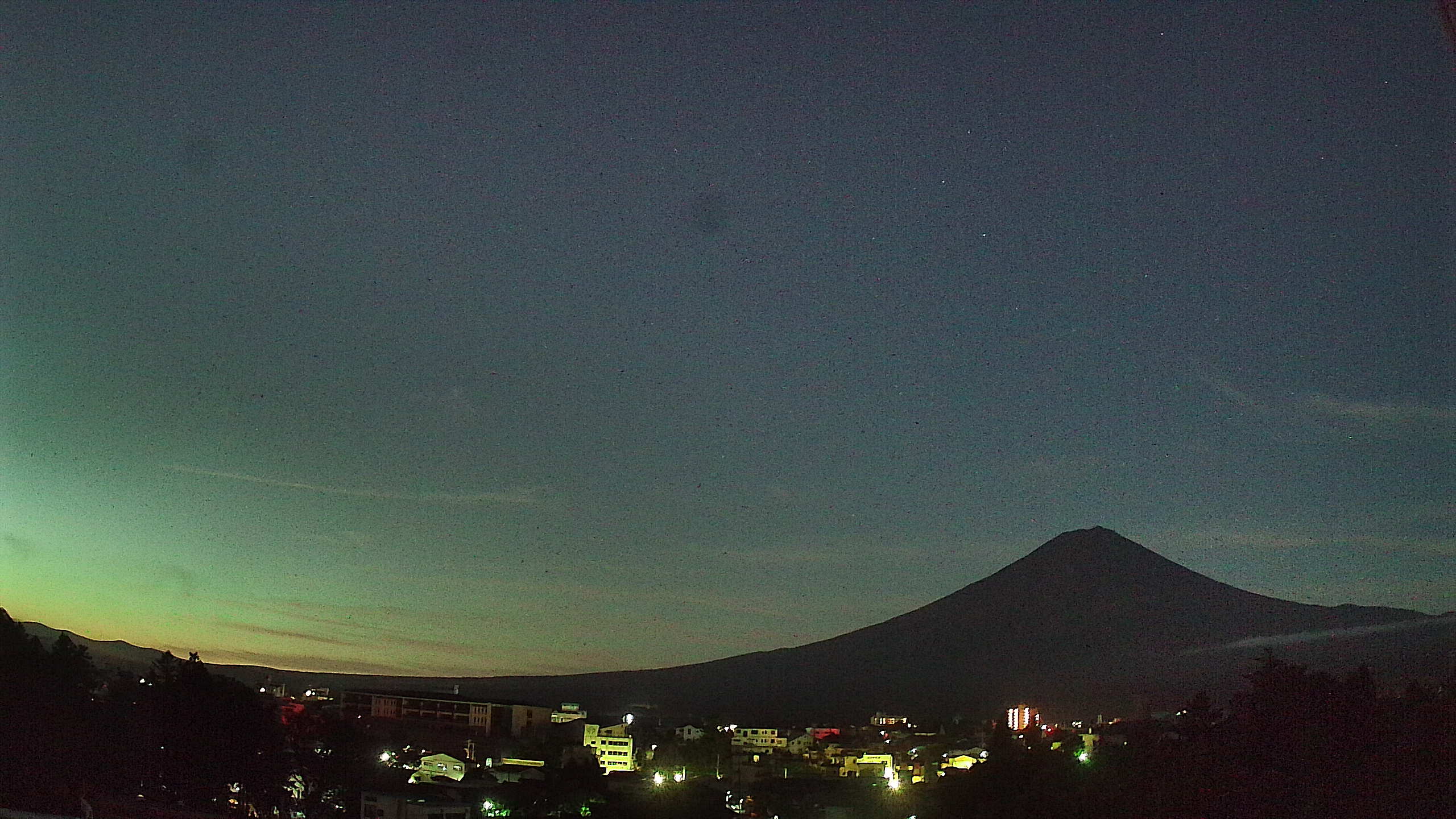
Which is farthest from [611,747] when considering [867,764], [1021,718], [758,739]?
[1021,718]

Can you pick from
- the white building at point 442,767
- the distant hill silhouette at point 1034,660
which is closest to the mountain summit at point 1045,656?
the distant hill silhouette at point 1034,660

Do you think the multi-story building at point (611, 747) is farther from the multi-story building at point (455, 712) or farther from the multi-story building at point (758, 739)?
the multi-story building at point (455, 712)

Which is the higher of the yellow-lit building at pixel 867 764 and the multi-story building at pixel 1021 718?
the multi-story building at pixel 1021 718

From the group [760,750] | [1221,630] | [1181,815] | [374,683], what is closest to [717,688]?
[374,683]

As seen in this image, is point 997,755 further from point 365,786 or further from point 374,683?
point 374,683

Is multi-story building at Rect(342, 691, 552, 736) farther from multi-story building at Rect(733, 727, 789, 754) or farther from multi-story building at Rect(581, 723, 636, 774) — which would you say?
multi-story building at Rect(733, 727, 789, 754)

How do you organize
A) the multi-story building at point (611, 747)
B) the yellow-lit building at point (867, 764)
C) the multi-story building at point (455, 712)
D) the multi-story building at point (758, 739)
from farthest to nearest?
1. the multi-story building at point (455, 712)
2. the multi-story building at point (758, 739)
3. the multi-story building at point (611, 747)
4. the yellow-lit building at point (867, 764)

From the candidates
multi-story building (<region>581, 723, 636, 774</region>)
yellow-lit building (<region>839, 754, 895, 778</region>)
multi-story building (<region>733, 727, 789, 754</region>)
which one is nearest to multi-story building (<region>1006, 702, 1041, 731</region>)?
yellow-lit building (<region>839, 754, 895, 778</region>)
